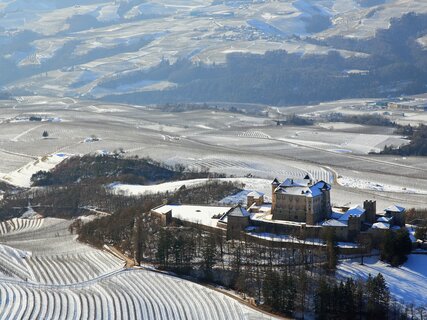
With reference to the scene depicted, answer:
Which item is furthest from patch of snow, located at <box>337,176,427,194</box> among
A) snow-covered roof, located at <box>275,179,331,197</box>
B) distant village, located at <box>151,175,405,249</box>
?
snow-covered roof, located at <box>275,179,331,197</box>

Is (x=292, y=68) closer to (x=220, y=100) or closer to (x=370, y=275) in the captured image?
(x=220, y=100)

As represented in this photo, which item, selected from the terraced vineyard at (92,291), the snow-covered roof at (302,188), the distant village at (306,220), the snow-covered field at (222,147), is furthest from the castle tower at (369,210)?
the terraced vineyard at (92,291)

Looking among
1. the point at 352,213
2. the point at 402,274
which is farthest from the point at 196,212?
the point at 402,274

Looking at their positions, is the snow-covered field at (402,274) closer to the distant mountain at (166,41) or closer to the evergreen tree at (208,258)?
the evergreen tree at (208,258)

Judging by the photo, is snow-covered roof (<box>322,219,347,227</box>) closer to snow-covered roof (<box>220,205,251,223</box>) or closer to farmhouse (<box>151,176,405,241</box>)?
farmhouse (<box>151,176,405,241</box>)

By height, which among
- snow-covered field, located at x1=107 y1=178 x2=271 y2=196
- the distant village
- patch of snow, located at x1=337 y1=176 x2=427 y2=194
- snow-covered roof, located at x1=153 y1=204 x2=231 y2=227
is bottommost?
patch of snow, located at x1=337 y1=176 x2=427 y2=194

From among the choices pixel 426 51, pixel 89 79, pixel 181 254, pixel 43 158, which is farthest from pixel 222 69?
pixel 181 254
